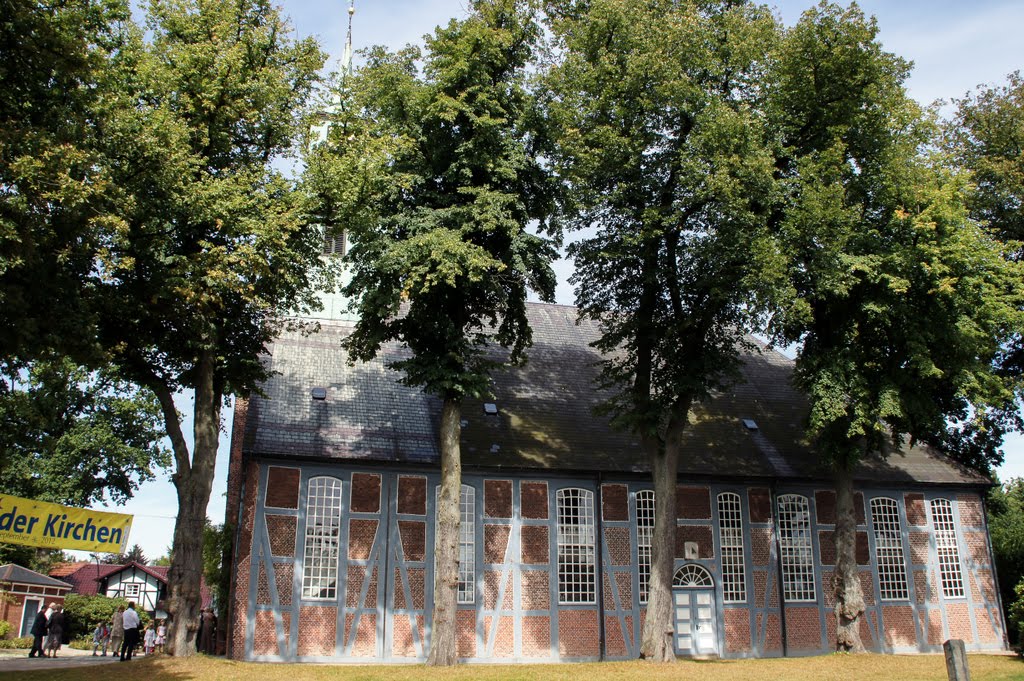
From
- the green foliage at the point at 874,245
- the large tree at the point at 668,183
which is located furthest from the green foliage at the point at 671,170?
the green foliage at the point at 874,245

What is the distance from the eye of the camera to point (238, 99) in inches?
677

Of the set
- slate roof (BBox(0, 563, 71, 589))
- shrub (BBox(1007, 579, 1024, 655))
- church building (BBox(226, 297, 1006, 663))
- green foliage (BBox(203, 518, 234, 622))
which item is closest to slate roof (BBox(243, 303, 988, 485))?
church building (BBox(226, 297, 1006, 663))

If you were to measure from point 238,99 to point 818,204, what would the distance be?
12.4m

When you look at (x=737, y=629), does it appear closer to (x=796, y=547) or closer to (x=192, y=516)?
(x=796, y=547)

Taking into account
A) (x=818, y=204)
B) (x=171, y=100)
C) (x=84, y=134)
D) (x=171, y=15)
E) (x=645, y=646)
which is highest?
(x=171, y=15)

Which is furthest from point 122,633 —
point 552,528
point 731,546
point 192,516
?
point 731,546

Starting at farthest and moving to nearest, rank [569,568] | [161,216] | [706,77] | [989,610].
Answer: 1. [989,610]
2. [569,568]
3. [706,77]
4. [161,216]

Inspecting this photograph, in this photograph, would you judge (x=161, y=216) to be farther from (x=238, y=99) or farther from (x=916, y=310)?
(x=916, y=310)

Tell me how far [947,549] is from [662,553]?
12.3 metres

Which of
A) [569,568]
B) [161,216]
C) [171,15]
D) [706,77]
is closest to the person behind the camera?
[161,216]

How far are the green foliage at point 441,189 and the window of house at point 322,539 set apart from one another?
4.44 metres

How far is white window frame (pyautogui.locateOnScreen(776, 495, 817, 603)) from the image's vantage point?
964 inches

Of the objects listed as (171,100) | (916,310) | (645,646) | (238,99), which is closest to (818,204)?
(916,310)

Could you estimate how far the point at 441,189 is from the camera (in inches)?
772
